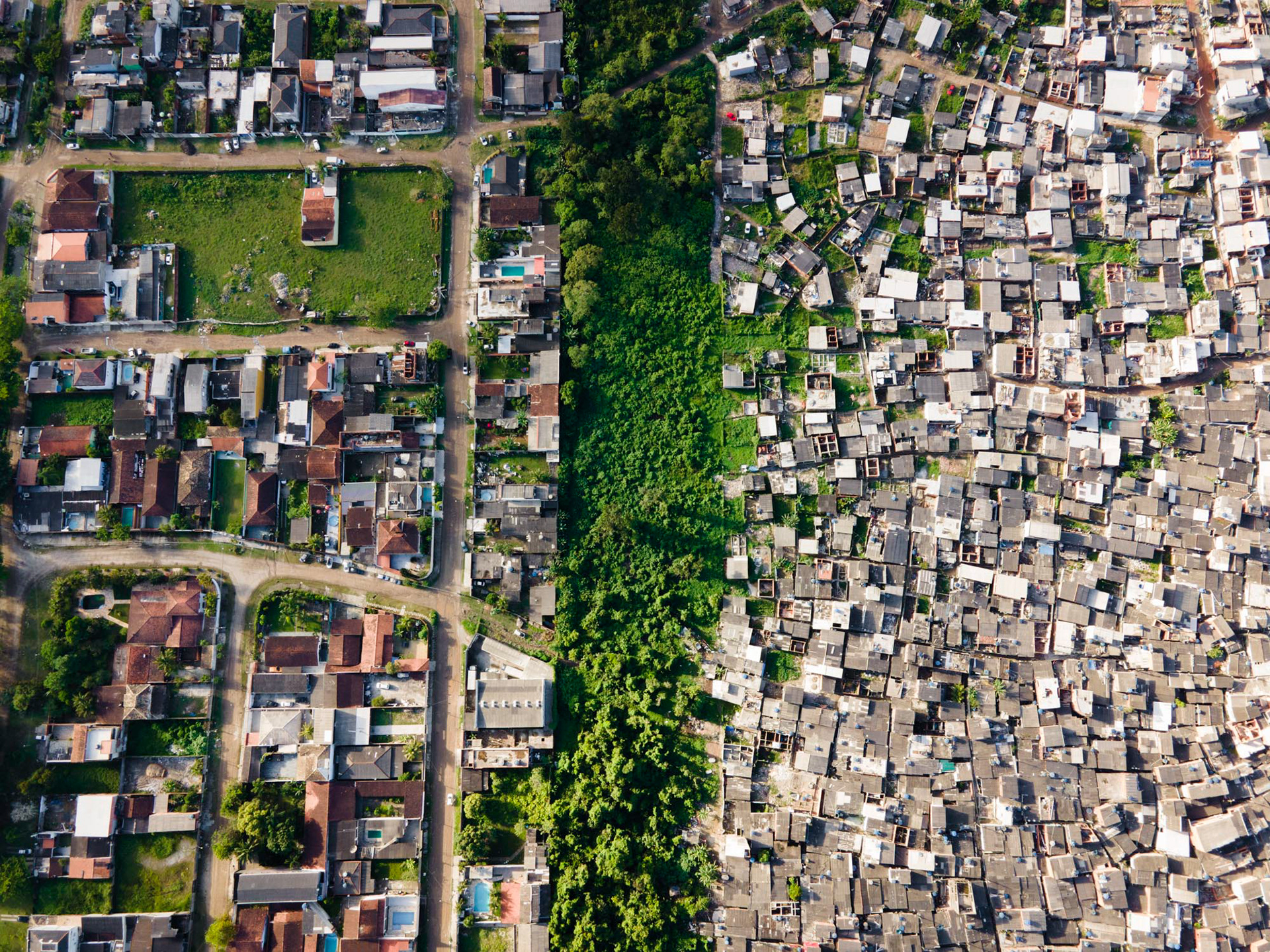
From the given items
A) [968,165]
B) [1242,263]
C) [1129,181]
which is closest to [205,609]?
[968,165]

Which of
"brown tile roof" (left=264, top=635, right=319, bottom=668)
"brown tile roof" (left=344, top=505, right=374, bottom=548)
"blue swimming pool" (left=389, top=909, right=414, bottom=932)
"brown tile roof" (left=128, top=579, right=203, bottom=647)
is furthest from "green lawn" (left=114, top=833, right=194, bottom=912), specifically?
"brown tile roof" (left=344, top=505, right=374, bottom=548)

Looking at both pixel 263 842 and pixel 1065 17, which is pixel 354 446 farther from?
pixel 1065 17

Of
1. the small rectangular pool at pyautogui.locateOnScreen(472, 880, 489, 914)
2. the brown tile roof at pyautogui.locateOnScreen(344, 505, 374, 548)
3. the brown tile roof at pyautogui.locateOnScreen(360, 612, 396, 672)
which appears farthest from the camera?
the brown tile roof at pyautogui.locateOnScreen(344, 505, 374, 548)

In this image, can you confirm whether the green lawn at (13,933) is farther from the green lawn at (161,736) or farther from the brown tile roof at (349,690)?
the brown tile roof at (349,690)

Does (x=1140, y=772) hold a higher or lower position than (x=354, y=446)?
lower

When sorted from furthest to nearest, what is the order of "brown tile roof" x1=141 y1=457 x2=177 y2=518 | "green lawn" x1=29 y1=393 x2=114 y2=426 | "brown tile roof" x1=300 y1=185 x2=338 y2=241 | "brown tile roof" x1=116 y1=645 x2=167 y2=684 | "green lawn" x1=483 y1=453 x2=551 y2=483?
"brown tile roof" x1=300 y1=185 x2=338 y2=241 < "green lawn" x1=29 y1=393 x2=114 y2=426 < "green lawn" x1=483 y1=453 x2=551 y2=483 < "brown tile roof" x1=141 y1=457 x2=177 y2=518 < "brown tile roof" x1=116 y1=645 x2=167 y2=684

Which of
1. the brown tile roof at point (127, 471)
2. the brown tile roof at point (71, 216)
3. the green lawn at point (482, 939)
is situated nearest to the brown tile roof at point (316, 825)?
the green lawn at point (482, 939)

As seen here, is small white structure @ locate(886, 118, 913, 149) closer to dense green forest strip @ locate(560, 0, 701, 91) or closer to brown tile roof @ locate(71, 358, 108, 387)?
dense green forest strip @ locate(560, 0, 701, 91)
